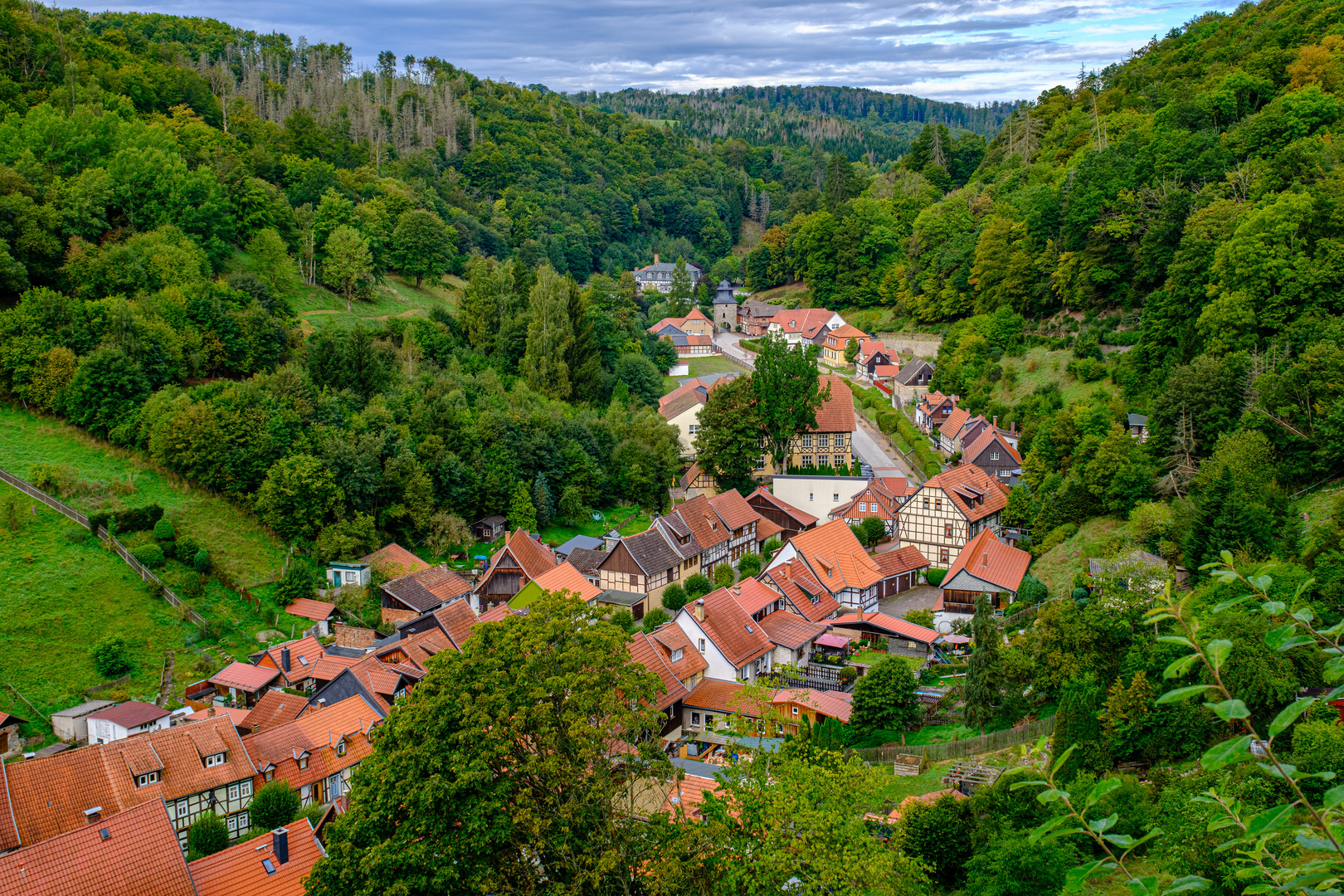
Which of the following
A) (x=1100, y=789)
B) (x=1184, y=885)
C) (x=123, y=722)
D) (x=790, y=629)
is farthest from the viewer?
(x=790, y=629)

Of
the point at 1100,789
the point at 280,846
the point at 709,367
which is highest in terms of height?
the point at 1100,789

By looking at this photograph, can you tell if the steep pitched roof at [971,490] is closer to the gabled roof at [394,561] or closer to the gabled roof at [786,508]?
the gabled roof at [786,508]

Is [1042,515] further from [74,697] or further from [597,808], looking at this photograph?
[74,697]

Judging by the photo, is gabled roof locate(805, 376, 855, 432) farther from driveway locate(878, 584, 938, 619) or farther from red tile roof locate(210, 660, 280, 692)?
red tile roof locate(210, 660, 280, 692)

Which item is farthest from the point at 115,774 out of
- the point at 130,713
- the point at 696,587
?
the point at 696,587

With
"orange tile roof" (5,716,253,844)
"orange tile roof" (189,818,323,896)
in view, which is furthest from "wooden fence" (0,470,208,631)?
"orange tile roof" (189,818,323,896)

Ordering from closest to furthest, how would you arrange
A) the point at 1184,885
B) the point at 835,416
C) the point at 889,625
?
1. the point at 1184,885
2. the point at 889,625
3. the point at 835,416

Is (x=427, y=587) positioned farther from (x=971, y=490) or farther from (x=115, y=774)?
(x=971, y=490)
